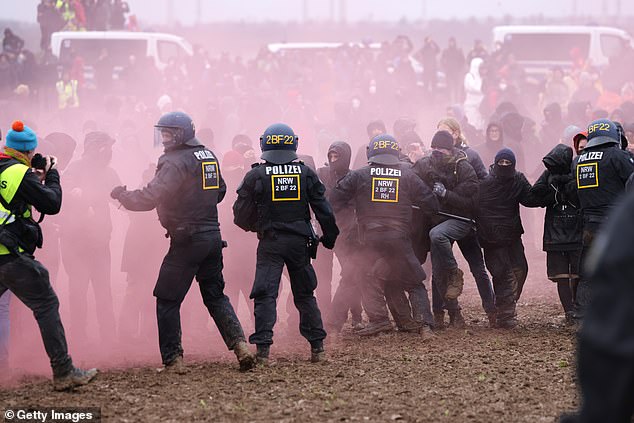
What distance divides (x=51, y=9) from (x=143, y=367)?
2046 cm

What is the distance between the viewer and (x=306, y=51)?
29109 millimetres

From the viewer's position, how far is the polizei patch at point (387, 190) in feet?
32.4

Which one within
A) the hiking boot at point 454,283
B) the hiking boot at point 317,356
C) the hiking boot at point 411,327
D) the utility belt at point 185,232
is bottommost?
the hiking boot at point 411,327

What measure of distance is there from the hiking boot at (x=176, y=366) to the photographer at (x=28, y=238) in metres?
0.95

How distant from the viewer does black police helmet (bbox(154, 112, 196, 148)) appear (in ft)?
28.2

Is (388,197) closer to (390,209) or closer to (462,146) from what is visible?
(390,209)

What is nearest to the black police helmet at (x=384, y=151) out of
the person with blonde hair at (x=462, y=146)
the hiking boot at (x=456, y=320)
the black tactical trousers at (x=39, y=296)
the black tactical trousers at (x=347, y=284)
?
the person with blonde hair at (x=462, y=146)

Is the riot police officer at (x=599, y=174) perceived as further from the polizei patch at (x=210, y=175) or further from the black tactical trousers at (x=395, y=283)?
the polizei patch at (x=210, y=175)

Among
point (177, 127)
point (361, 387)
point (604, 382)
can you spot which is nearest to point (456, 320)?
point (361, 387)

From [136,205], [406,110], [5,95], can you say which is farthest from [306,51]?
[136,205]

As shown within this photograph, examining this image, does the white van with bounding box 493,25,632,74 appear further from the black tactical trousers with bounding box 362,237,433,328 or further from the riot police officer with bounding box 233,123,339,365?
the riot police officer with bounding box 233,123,339,365

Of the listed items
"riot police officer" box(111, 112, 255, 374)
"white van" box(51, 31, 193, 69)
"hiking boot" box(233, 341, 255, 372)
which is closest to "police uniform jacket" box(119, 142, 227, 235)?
"riot police officer" box(111, 112, 255, 374)

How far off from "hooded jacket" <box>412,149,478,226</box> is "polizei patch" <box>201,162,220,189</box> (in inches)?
100

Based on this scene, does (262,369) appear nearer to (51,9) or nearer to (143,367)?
(143,367)
